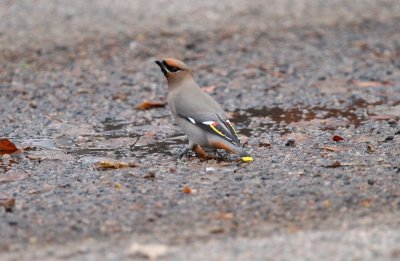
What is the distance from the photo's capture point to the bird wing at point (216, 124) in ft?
22.7

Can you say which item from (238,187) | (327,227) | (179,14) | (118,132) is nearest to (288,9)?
(179,14)

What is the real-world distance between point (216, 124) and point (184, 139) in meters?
1.09

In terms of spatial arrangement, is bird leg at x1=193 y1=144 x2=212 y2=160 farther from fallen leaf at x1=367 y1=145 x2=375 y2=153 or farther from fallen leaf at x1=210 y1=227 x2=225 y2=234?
fallen leaf at x1=210 y1=227 x2=225 y2=234

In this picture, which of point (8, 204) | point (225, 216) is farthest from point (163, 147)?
point (225, 216)

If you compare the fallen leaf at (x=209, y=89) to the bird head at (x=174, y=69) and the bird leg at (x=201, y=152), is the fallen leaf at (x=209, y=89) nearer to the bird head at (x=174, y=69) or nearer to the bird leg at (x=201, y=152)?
the bird head at (x=174, y=69)

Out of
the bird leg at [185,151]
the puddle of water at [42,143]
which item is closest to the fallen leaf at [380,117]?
the bird leg at [185,151]

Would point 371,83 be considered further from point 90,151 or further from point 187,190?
point 187,190

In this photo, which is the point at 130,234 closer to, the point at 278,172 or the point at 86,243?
the point at 86,243

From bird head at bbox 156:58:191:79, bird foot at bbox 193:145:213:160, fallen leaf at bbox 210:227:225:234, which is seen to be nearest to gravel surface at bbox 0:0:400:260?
fallen leaf at bbox 210:227:225:234

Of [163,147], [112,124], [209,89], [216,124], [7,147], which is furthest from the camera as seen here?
[209,89]

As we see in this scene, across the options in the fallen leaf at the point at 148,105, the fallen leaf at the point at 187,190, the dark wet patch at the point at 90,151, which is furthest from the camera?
the fallen leaf at the point at 148,105

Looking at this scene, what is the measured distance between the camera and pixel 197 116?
7172 mm

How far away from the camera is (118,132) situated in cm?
828

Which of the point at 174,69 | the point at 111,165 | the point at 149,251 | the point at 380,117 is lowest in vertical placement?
the point at 380,117
